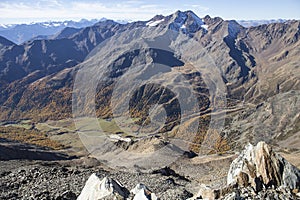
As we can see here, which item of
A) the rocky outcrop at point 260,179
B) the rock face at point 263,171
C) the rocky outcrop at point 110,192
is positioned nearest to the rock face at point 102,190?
the rocky outcrop at point 110,192

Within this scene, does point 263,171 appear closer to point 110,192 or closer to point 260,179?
point 260,179

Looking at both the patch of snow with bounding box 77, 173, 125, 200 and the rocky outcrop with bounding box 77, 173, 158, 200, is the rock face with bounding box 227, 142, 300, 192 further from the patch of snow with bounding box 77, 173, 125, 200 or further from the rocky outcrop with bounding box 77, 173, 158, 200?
the patch of snow with bounding box 77, 173, 125, 200

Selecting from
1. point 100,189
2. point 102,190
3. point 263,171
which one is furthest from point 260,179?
point 100,189

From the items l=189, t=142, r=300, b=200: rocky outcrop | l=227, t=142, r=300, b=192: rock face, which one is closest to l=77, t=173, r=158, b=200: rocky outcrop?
l=189, t=142, r=300, b=200: rocky outcrop

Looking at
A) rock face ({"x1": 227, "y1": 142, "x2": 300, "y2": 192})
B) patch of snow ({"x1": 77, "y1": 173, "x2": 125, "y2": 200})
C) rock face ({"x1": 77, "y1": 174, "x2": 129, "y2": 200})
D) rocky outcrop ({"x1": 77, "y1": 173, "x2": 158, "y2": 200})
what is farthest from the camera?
patch of snow ({"x1": 77, "y1": 173, "x2": 125, "y2": 200})

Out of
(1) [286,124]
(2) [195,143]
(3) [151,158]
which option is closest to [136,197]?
(3) [151,158]

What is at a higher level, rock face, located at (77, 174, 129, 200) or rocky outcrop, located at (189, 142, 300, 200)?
rocky outcrop, located at (189, 142, 300, 200)
